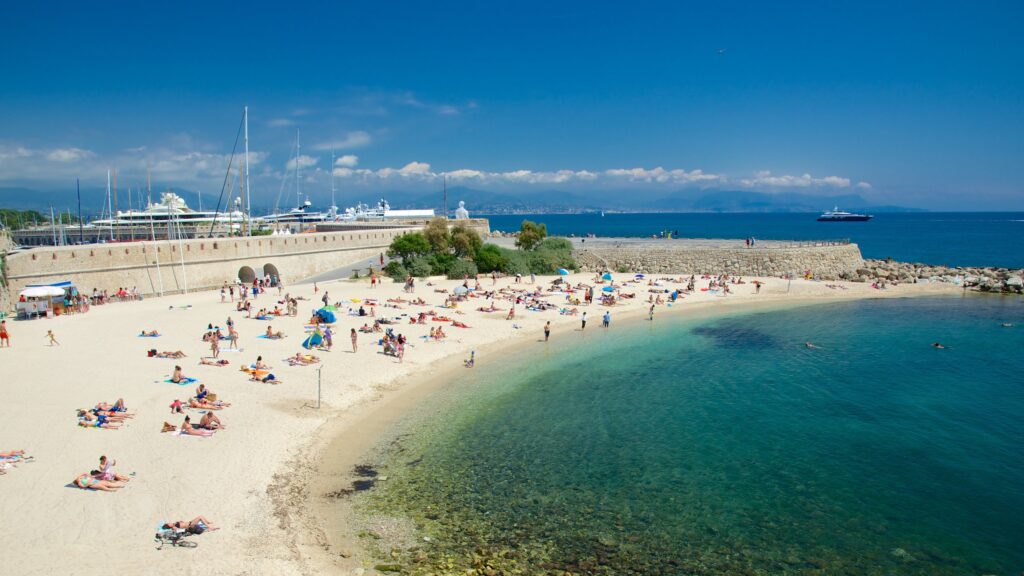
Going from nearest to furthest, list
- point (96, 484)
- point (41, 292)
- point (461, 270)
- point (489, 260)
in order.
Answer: point (96, 484) < point (41, 292) < point (461, 270) < point (489, 260)

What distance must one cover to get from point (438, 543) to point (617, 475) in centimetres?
456

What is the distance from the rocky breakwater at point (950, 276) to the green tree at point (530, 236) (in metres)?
23.9

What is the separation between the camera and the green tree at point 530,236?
1861 inches

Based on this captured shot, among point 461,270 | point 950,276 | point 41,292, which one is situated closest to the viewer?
point 41,292

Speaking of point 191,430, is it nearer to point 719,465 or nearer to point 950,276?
point 719,465

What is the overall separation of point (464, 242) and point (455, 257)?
126 cm

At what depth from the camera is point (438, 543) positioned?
1009cm

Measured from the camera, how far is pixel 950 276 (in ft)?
149

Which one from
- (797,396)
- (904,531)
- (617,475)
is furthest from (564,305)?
(904,531)

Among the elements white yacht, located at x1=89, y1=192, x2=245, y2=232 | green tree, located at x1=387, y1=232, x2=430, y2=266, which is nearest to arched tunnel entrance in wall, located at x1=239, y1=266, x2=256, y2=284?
green tree, located at x1=387, y1=232, x2=430, y2=266

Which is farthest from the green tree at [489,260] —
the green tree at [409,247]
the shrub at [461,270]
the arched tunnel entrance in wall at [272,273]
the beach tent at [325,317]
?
the beach tent at [325,317]

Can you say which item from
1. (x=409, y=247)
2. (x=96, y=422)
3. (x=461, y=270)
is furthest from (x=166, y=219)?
(x=96, y=422)

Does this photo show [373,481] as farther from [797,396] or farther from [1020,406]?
→ [1020,406]

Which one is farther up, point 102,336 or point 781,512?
point 102,336
